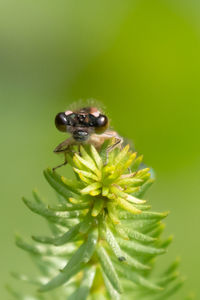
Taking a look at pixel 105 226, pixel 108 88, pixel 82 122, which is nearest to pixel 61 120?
pixel 82 122

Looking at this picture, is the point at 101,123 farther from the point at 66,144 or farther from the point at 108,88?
the point at 108,88

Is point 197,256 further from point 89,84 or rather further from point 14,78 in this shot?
point 14,78

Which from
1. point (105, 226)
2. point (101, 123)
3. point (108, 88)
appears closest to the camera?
point (105, 226)

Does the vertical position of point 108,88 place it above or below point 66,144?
above

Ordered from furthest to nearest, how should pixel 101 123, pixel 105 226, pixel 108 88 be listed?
pixel 108 88 < pixel 101 123 < pixel 105 226

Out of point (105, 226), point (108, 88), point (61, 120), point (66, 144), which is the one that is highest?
point (108, 88)

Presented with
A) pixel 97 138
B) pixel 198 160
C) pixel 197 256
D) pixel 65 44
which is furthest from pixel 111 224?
pixel 65 44

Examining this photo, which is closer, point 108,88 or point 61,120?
point 61,120
